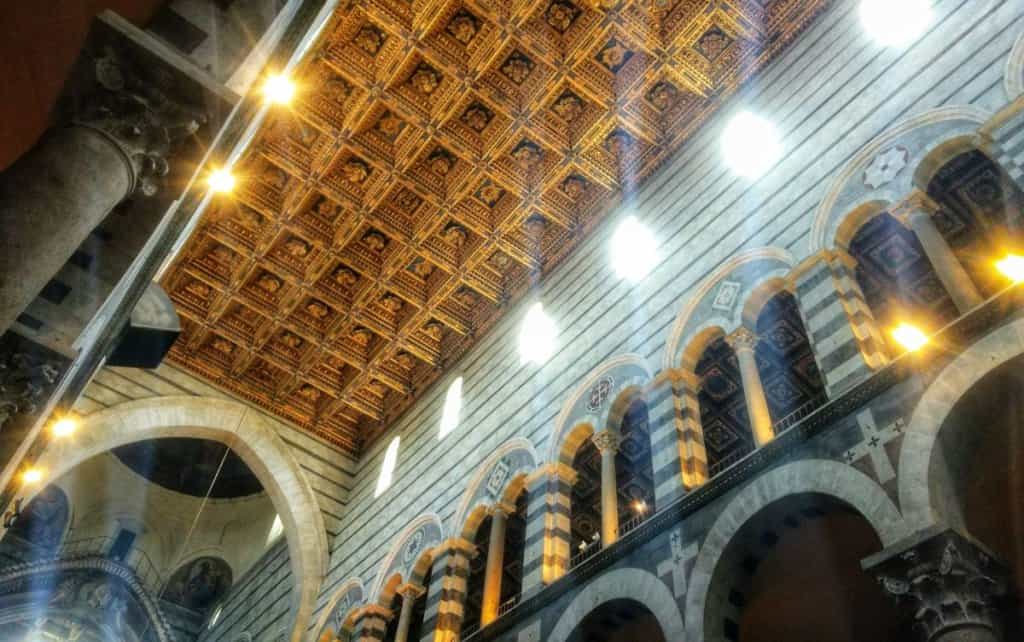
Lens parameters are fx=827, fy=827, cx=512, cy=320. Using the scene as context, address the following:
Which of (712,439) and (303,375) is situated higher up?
(303,375)

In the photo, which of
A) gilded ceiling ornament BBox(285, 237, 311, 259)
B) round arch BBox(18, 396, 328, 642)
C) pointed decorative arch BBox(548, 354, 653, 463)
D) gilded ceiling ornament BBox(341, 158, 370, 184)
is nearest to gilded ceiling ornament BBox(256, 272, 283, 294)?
gilded ceiling ornament BBox(285, 237, 311, 259)

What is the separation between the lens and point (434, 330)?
16734 mm

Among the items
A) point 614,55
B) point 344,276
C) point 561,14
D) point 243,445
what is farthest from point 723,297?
point 243,445

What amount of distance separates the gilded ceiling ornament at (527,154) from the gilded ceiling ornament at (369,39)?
110 inches

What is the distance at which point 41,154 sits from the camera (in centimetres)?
427

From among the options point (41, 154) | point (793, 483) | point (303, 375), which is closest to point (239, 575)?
point (303, 375)

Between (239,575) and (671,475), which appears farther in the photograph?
(239,575)

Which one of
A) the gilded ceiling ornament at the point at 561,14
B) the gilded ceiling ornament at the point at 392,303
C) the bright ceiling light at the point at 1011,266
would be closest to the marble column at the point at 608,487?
the bright ceiling light at the point at 1011,266

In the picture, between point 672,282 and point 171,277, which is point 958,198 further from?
point 171,277

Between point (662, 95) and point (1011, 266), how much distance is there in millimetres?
5609

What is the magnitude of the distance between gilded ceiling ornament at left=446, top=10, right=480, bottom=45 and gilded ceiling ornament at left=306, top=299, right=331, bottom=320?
6376 millimetres

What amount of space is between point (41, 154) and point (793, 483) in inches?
242

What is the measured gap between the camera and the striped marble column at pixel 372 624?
13180 mm

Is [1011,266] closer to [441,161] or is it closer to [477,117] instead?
[477,117]
